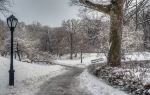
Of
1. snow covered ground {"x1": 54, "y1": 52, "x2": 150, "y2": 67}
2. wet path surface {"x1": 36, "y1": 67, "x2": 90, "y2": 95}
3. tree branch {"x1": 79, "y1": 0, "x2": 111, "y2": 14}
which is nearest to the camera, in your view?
wet path surface {"x1": 36, "y1": 67, "x2": 90, "y2": 95}

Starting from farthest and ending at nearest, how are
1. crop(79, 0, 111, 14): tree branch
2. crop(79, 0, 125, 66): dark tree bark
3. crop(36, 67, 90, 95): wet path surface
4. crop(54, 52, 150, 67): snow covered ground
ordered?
crop(54, 52, 150, 67): snow covered ground, crop(79, 0, 111, 14): tree branch, crop(79, 0, 125, 66): dark tree bark, crop(36, 67, 90, 95): wet path surface

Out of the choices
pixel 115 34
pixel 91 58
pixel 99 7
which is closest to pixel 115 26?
pixel 115 34

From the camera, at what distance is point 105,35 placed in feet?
102

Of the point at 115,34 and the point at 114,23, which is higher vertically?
the point at 114,23

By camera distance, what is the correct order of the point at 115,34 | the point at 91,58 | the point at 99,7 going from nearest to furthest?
the point at 115,34 → the point at 99,7 → the point at 91,58

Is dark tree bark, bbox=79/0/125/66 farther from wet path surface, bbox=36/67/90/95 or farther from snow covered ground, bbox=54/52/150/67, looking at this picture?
snow covered ground, bbox=54/52/150/67

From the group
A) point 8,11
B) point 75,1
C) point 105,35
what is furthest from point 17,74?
point 105,35

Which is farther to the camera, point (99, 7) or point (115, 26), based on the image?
point (99, 7)

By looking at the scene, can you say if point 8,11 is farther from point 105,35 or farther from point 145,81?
point 145,81

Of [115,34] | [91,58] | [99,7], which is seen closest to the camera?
[115,34]

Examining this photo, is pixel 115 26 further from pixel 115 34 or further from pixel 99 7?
pixel 99 7

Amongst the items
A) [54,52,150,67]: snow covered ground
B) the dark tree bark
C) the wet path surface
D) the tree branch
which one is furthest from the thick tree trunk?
[54,52,150,67]: snow covered ground

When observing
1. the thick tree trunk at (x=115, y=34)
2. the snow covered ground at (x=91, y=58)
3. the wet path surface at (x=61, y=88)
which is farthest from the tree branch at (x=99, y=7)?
the snow covered ground at (x=91, y=58)

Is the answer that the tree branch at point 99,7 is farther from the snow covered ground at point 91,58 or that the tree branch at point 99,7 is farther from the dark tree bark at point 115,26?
the snow covered ground at point 91,58
